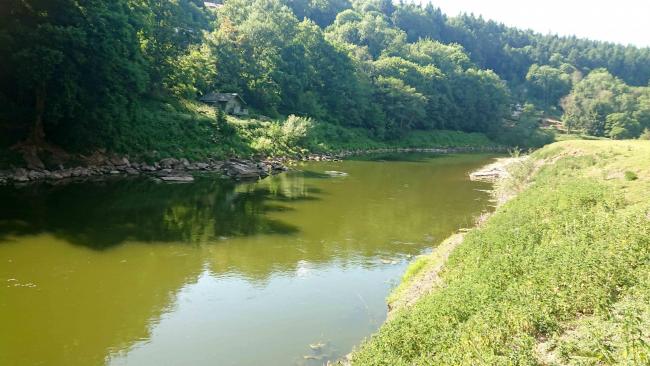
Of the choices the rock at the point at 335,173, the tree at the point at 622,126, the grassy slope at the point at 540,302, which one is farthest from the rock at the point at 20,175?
the tree at the point at 622,126

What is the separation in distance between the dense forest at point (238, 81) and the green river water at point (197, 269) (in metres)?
8.36

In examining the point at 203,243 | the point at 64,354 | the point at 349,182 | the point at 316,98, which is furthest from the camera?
the point at 316,98

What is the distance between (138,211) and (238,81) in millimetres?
54850

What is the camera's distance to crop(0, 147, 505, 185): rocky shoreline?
4019cm

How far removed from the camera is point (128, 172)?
47844mm

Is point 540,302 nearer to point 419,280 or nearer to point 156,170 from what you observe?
point 419,280

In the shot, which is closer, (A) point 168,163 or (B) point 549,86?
(A) point 168,163

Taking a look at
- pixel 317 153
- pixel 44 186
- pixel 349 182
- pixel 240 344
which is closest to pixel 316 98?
pixel 317 153

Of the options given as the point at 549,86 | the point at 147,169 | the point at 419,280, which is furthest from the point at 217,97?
the point at 549,86

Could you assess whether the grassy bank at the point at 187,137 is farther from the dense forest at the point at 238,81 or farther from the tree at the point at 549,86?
the tree at the point at 549,86

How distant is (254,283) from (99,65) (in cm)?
3110

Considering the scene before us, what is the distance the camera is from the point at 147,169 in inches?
1949

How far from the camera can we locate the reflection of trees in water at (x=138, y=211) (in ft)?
90.9

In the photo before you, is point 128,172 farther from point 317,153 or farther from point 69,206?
point 317,153
